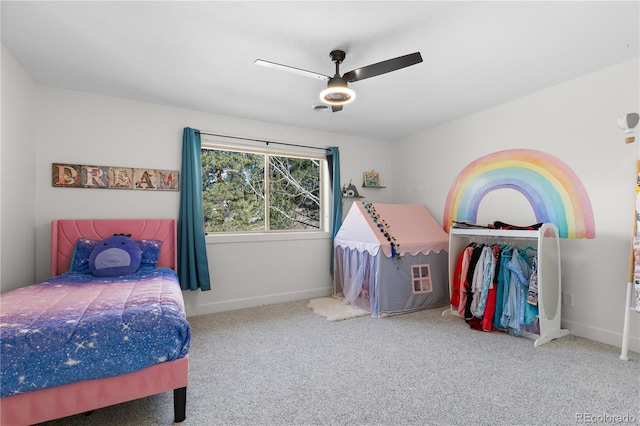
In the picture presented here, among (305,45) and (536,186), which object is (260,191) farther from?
(536,186)

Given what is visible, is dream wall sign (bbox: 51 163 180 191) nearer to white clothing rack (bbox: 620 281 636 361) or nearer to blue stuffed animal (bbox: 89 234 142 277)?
blue stuffed animal (bbox: 89 234 142 277)

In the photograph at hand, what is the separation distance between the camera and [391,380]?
2305mm

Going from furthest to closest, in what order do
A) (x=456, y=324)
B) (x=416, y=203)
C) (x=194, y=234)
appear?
(x=416, y=203) < (x=194, y=234) < (x=456, y=324)

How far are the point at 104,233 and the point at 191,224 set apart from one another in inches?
32.8

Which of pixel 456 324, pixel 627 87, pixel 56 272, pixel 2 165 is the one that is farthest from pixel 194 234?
pixel 627 87

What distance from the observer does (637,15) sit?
2109 mm

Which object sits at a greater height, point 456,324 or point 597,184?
point 597,184

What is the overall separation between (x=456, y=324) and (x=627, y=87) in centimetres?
261

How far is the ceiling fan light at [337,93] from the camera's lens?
2.45 metres

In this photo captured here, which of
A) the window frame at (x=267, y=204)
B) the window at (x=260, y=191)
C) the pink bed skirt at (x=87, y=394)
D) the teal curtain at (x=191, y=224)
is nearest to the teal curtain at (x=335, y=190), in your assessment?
the window frame at (x=267, y=204)

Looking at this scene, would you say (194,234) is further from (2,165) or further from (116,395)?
(116,395)

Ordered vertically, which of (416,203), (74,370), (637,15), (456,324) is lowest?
(456,324)

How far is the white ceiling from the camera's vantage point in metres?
2.06

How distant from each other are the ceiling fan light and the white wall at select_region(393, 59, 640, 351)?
2188 mm
